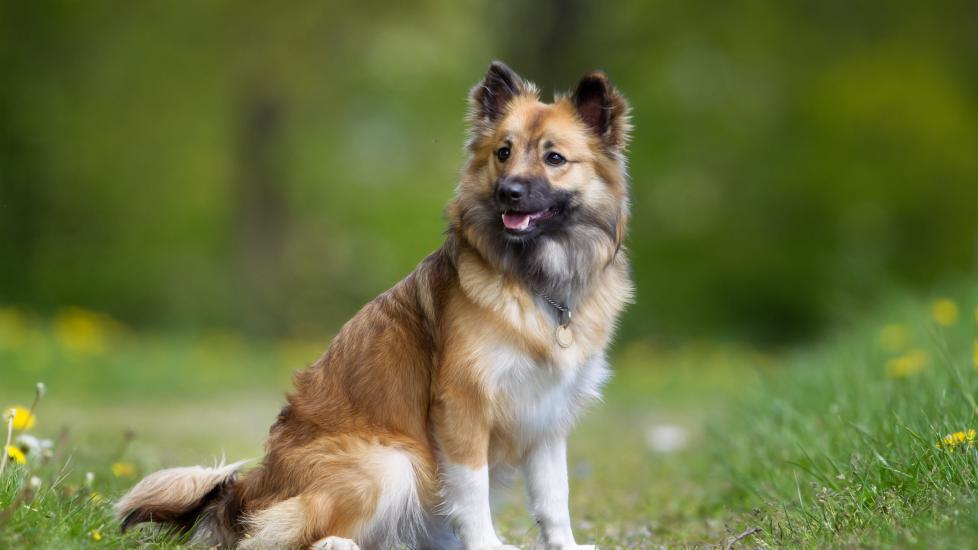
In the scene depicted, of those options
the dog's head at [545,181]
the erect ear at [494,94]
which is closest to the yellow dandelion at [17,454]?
the dog's head at [545,181]

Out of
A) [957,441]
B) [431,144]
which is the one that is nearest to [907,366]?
[957,441]

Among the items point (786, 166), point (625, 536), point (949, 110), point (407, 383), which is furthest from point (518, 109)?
point (949, 110)

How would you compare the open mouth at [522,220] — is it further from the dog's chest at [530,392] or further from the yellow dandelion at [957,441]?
the yellow dandelion at [957,441]

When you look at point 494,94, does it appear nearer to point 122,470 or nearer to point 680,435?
point 122,470

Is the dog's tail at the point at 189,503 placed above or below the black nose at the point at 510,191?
below

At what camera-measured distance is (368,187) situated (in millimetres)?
17391

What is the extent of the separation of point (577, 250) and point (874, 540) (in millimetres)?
1570

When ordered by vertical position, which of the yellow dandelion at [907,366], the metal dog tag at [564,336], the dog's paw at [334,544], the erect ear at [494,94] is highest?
the erect ear at [494,94]

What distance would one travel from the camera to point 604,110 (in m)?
4.57

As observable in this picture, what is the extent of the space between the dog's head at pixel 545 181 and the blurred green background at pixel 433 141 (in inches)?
441

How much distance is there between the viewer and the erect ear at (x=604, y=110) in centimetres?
457

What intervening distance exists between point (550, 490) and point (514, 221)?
1.03 m

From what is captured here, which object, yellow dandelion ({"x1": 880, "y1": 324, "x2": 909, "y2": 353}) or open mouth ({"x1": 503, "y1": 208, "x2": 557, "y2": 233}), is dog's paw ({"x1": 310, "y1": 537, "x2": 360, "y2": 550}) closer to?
open mouth ({"x1": 503, "y1": 208, "x2": 557, "y2": 233})

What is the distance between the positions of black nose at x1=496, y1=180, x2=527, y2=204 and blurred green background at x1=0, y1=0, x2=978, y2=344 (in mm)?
11680
